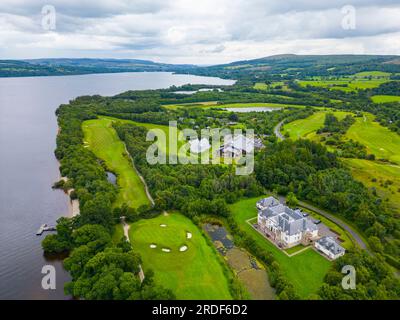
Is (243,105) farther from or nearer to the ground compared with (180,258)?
farther from the ground

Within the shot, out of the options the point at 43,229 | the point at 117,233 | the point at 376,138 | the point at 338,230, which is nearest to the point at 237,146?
the point at 338,230

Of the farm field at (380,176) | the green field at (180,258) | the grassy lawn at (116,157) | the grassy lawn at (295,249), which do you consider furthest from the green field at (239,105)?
the grassy lawn at (295,249)

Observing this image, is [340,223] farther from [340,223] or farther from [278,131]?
[278,131]

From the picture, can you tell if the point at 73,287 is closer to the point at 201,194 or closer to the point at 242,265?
the point at 242,265

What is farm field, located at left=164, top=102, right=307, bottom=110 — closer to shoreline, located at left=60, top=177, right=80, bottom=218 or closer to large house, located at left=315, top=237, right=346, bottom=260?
shoreline, located at left=60, top=177, right=80, bottom=218

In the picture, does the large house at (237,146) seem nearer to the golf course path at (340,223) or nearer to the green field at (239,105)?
the golf course path at (340,223)
